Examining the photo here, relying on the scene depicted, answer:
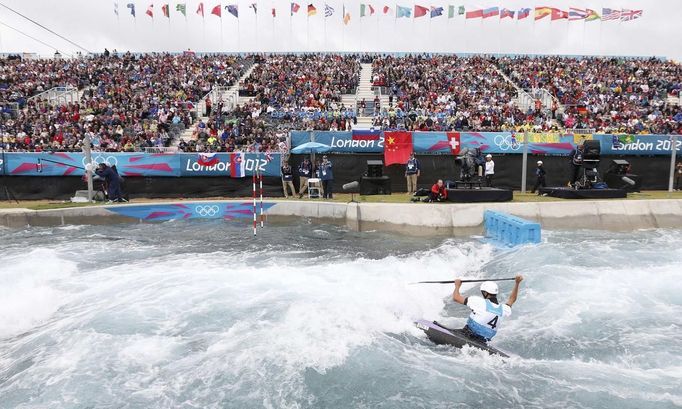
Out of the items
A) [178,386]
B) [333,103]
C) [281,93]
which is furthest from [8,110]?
[178,386]

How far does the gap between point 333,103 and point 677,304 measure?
22.6 meters

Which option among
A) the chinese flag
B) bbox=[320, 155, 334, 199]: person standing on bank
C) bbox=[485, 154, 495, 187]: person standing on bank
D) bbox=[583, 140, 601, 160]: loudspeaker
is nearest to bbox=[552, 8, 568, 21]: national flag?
bbox=[583, 140, 601, 160]: loudspeaker

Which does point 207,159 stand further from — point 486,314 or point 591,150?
point 486,314

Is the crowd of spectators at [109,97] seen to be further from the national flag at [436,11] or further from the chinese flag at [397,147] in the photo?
the national flag at [436,11]

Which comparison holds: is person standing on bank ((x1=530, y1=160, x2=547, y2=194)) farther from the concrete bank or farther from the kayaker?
the kayaker

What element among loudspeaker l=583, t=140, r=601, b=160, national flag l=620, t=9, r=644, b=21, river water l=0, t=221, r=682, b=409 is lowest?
river water l=0, t=221, r=682, b=409

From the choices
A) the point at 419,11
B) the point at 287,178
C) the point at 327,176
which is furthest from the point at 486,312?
the point at 419,11

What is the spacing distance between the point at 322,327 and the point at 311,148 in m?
12.4

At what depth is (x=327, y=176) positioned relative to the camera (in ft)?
68.0

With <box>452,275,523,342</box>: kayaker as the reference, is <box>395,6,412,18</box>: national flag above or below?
above

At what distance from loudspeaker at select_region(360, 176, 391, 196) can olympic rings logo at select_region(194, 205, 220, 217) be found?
5.47 m

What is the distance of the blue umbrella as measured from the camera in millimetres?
21203

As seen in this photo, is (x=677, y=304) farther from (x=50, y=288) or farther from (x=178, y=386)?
(x=50, y=288)

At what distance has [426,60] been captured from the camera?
3956 cm
